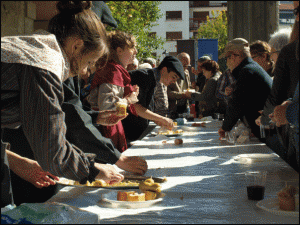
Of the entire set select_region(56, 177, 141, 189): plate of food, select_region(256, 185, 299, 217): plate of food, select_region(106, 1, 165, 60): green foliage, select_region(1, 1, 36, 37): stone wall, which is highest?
select_region(106, 1, 165, 60): green foliage

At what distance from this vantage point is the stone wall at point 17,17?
1354 millimetres

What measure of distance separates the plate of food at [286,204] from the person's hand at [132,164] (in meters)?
0.81

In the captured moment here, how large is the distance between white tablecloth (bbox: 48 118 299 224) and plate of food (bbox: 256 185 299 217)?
21 millimetres

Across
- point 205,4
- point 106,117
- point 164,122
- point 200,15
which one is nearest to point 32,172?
point 106,117

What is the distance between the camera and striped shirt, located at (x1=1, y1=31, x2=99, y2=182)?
119 centimetres

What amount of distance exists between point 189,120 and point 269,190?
14.9 ft

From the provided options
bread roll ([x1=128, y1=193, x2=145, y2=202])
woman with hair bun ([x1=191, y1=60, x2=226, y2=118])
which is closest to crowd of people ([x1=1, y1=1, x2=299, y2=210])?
bread roll ([x1=128, y1=193, x2=145, y2=202])

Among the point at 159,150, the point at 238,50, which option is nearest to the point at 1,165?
the point at 159,150

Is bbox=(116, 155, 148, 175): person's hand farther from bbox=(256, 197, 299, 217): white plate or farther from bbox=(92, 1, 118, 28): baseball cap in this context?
bbox=(92, 1, 118, 28): baseball cap

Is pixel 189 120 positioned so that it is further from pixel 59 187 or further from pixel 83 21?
pixel 83 21

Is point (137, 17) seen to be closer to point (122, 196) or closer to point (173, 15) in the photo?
point (122, 196)

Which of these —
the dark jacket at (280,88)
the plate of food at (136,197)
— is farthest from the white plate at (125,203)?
the dark jacket at (280,88)

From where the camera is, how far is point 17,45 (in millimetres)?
1264

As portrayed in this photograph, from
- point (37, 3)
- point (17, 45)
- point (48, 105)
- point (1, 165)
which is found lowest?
point (1, 165)
